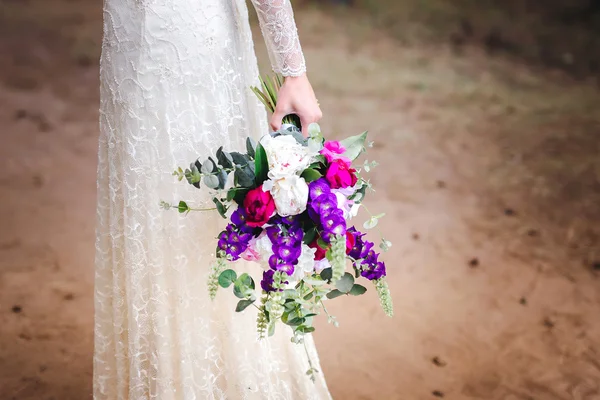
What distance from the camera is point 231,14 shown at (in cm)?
129

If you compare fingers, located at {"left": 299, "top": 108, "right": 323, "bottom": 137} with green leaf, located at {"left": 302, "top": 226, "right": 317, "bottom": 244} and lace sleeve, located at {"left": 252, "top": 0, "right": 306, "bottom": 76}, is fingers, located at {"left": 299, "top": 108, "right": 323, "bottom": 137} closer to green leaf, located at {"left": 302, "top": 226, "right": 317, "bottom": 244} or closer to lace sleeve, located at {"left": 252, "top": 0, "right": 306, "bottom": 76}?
lace sleeve, located at {"left": 252, "top": 0, "right": 306, "bottom": 76}

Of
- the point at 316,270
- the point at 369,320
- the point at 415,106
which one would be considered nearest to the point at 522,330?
the point at 369,320

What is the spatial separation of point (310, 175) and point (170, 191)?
1.07 feet

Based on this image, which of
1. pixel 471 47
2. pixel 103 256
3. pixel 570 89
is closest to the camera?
pixel 103 256

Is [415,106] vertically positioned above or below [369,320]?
above

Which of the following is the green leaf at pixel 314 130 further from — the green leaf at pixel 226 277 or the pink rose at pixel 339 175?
the green leaf at pixel 226 277

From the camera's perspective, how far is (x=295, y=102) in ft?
4.08

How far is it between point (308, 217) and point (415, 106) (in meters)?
3.32

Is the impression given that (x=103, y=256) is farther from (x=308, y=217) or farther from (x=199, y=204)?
(x=308, y=217)

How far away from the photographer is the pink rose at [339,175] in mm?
1123

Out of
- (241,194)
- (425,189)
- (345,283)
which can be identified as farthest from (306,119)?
(425,189)

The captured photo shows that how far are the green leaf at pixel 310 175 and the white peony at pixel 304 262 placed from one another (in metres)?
0.12

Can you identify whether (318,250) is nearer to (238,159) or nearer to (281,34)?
(238,159)

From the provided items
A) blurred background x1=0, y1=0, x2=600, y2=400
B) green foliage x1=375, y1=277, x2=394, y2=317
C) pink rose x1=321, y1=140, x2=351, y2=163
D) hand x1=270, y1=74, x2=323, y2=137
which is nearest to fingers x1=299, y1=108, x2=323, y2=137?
hand x1=270, y1=74, x2=323, y2=137
